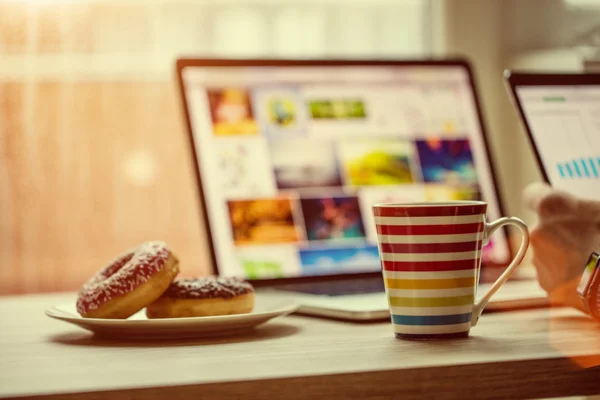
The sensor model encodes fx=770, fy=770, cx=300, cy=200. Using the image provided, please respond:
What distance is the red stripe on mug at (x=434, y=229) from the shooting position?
0.58 m

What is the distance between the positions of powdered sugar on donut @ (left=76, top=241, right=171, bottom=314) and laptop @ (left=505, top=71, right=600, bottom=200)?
0.40 m

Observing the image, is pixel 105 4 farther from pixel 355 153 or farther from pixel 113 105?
pixel 355 153

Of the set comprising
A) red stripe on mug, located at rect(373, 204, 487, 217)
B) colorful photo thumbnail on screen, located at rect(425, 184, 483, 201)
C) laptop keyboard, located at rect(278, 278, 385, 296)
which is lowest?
laptop keyboard, located at rect(278, 278, 385, 296)

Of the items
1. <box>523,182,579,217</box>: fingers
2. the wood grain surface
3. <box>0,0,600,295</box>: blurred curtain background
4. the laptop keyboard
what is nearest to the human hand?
<box>523,182,579,217</box>: fingers

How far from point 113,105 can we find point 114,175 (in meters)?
0.23

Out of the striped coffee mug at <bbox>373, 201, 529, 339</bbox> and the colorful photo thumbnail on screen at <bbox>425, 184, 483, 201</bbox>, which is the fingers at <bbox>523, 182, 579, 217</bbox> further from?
the colorful photo thumbnail on screen at <bbox>425, 184, 483, 201</bbox>

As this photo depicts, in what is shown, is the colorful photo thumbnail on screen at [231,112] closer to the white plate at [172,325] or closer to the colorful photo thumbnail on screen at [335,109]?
the colorful photo thumbnail on screen at [335,109]

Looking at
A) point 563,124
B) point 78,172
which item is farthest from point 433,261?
point 78,172

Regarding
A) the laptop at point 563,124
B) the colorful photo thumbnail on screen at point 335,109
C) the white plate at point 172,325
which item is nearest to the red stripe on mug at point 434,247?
the white plate at point 172,325

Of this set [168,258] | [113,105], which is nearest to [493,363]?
[168,258]

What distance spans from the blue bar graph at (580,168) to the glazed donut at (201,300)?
36 centimetres

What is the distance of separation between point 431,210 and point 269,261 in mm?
429

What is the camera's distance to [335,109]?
3.49ft

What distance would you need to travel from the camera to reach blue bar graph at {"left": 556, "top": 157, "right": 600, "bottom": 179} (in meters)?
0.81
